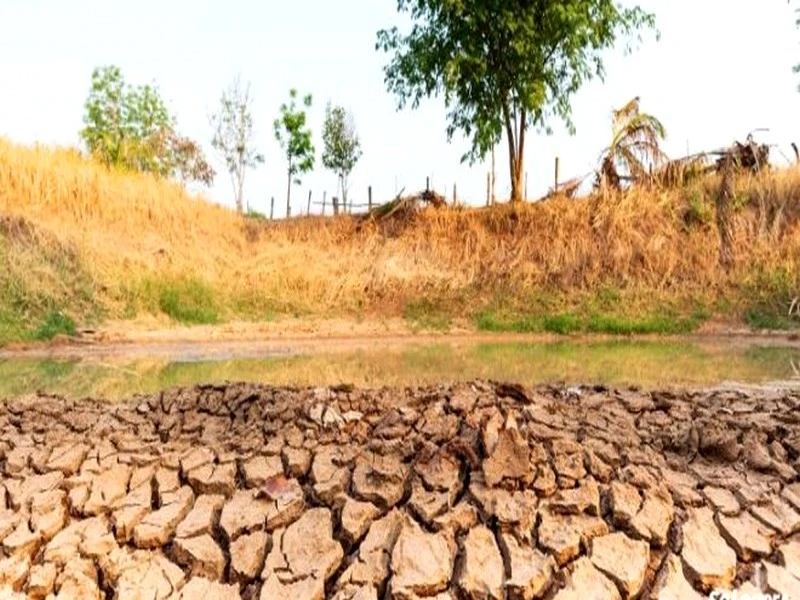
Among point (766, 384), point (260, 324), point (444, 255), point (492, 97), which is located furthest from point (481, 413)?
point (492, 97)

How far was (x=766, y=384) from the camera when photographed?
22.2ft

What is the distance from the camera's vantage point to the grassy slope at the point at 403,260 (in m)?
14.0

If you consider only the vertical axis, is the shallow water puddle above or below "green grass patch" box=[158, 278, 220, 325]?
below

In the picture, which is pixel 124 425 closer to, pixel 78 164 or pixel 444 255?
pixel 444 255

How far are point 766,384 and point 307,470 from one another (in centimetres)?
511

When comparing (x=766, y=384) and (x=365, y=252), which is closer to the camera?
(x=766, y=384)

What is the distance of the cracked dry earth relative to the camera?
8.50 feet

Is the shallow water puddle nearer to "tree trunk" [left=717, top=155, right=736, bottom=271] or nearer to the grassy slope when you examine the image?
the grassy slope

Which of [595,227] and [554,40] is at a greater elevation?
[554,40]

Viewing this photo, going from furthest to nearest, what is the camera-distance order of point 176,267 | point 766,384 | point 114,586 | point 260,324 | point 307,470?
point 176,267
point 260,324
point 766,384
point 307,470
point 114,586

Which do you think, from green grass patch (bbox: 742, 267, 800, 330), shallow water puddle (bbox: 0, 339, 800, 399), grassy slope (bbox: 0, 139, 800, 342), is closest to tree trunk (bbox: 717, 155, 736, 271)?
grassy slope (bbox: 0, 139, 800, 342)

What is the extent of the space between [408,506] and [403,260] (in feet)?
46.5

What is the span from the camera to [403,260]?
16.9 m

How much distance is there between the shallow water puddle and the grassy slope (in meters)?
2.42
